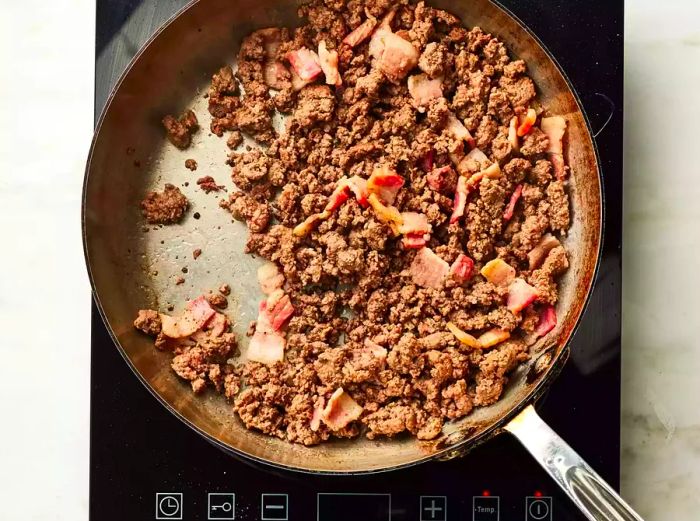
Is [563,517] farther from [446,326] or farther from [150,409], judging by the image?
[150,409]

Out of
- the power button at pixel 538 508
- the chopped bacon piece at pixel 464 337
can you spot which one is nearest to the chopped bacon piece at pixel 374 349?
the chopped bacon piece at pixel 464 337

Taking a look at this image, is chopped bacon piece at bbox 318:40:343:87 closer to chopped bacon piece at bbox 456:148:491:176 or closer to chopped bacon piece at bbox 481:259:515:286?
chopped bacon piece at bbox 456:148:491:176

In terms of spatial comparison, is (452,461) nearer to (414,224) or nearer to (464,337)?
(464,337)

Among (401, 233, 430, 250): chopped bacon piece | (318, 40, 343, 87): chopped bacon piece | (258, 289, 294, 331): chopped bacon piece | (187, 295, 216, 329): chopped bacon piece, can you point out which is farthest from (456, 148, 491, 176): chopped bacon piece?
(187, 295, 216, 329): chopped bacon piece

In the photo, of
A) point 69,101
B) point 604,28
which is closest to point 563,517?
point 604,28

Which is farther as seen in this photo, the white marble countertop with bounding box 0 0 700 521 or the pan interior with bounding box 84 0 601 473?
the white marble countertop with bounding box 0 0 700 521

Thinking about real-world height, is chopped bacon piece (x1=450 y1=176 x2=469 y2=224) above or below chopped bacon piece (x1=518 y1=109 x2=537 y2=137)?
below
